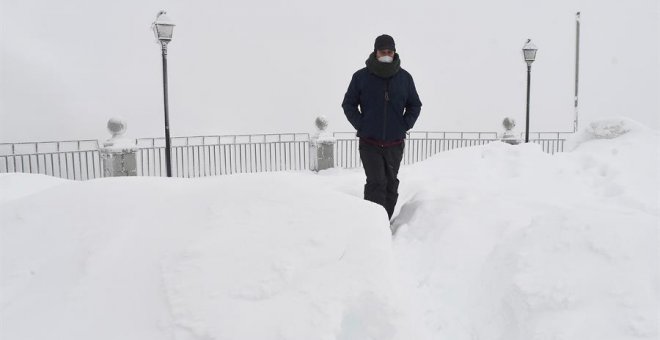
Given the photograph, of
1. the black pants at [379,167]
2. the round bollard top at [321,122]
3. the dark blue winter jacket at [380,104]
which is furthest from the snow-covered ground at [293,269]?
the round bollard top at [321,122]

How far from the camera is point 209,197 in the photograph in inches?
133

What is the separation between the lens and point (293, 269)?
2711 millimetres

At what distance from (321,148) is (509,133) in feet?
22.9

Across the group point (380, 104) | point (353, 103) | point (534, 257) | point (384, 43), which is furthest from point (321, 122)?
point (534, 257)

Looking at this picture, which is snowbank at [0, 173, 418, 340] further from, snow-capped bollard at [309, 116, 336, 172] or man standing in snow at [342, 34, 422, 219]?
snow-capped bollard at [309, 116, 336, 172]

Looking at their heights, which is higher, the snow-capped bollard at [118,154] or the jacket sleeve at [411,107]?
the jacket sleeve at [411,107]

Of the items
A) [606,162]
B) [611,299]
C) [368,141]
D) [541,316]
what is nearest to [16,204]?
[368,141]

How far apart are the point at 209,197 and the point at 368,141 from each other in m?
2.01

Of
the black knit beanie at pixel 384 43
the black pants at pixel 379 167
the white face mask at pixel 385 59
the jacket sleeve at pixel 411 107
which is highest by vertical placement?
the black knit beanie at pixel 384 43

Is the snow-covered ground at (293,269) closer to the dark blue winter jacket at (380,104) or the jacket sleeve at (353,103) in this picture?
the dark blue winter jacket at (380,104)

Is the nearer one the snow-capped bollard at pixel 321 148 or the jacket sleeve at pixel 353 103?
the jacket sleeve at pixel 353 103

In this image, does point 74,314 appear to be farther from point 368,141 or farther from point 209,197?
point 368,141

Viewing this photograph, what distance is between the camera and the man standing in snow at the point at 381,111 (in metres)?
4.72

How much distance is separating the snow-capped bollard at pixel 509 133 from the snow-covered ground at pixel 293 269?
12952mm
